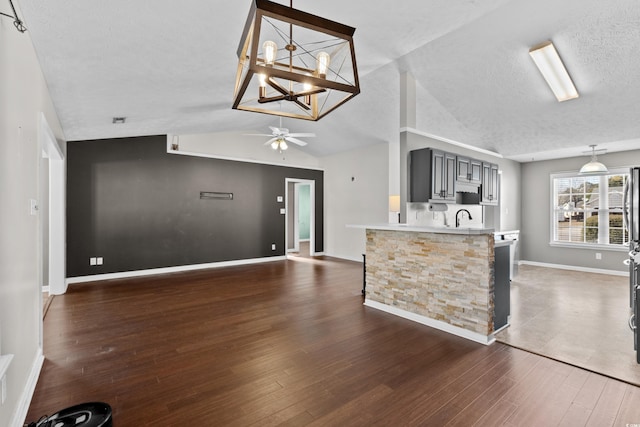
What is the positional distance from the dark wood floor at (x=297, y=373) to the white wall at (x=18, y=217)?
30cm

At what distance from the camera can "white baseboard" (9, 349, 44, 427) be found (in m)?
1.72

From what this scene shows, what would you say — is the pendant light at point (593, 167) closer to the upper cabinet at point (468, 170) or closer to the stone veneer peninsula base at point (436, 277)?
the upper cabinet at point (468, 170)

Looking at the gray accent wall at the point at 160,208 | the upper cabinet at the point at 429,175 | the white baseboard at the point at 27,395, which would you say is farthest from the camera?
the gray accent wall at the point at 160,208

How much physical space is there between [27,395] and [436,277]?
3.36m

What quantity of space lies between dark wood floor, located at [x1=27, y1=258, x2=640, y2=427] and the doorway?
4579mm

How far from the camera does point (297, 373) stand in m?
2.33

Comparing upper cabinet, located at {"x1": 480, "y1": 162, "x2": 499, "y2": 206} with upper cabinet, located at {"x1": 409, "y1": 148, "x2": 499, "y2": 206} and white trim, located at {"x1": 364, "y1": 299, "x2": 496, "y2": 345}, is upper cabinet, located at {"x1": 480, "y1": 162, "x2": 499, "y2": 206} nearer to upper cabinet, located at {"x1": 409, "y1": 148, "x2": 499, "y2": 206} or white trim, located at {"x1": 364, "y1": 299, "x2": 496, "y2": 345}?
upper cabinet, located at {"x1": 409, "y1": 148, "x2": 499, "y2": 206}

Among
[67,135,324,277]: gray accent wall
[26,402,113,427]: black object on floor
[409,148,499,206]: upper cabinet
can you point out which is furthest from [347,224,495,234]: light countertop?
[67,135,324,277]: gray accent wall

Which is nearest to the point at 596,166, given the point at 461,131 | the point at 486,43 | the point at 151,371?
the point at 461,131

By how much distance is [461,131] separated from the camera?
5.61 meters

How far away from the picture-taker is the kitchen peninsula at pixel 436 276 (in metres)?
2.85

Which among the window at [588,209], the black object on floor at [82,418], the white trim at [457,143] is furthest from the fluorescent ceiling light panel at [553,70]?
the black object on floor at [82,418]

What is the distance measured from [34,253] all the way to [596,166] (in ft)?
27.2

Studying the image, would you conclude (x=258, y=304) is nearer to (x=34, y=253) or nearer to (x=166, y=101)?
(x=34, y=253)
